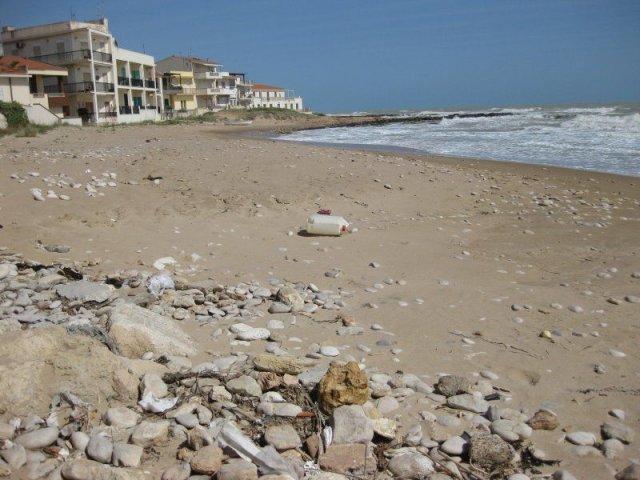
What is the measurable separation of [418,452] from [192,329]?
2.43 metres

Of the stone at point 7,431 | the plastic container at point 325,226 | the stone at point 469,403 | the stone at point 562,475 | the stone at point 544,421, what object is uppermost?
the plastic container at point 325,226

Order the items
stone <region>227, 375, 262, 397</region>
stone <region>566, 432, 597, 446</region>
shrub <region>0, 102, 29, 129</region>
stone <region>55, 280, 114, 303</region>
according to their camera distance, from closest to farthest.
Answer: stone <region>566, 432, 597, 446</region> < stone <region>227, 375, 262, 397</region> < stone <region>55, 280, 114, 303</region> < shrub <region>0, 102, 29, 129</region>

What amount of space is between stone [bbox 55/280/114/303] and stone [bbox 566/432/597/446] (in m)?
4.16

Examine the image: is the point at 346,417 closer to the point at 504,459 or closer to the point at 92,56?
the point at 504,459

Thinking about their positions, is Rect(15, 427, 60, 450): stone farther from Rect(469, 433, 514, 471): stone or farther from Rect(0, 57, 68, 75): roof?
Rect(0, 57, 68, 75): roof

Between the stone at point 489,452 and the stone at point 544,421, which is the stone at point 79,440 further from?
the stone at point 544,421

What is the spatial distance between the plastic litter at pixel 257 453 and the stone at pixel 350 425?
402mm

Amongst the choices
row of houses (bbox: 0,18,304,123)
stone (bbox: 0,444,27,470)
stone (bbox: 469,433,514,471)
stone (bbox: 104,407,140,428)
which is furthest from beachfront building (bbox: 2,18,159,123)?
stone (bbox: 469,433,514,471)

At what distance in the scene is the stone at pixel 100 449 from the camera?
2943 millimetres

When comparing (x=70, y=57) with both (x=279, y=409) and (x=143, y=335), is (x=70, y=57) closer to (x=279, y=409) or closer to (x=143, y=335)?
(x=143, y=335)

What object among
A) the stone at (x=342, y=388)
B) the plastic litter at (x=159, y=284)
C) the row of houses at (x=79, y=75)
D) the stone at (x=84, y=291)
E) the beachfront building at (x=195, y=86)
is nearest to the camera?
the stone at (x=342, y=388)

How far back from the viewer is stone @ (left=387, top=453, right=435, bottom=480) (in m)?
3.03

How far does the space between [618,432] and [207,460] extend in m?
2.56

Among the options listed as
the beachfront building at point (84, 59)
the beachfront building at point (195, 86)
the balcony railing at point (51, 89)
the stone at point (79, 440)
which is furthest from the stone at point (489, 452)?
the beachfront building at point (195, 86)
